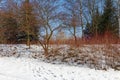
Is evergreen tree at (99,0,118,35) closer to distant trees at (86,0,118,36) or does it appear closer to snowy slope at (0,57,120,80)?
distant trees at (86,0,118,36)

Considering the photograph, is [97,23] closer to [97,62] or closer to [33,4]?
[33,4]

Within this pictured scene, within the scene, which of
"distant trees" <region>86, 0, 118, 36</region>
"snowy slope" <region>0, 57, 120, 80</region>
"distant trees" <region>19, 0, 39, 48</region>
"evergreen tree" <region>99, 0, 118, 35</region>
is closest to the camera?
"snowy slope" <region>0, 57, 120, 80</region>

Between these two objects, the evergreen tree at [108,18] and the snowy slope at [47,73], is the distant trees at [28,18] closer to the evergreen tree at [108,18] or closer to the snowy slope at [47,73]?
the snowy slope at [47,73]

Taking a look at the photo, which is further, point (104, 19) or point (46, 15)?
point (104, 19)

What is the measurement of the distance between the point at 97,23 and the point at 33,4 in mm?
16026

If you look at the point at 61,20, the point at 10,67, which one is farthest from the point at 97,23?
the point at 10,67

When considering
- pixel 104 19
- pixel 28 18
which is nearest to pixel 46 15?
pixel 28 18

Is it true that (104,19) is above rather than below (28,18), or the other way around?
above

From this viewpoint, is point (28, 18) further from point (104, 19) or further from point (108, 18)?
point (108, 18)

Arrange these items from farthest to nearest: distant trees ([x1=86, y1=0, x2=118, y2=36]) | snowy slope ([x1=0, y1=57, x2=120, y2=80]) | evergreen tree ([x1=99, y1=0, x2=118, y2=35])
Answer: evergreen tree ([x1=99, y1=0, x2=118, y2=35]) < distant trees ([x1=86, y1=0, x2=118, y2=36]) < snowy slope ([x1=0, y1=57, x2=120, y2=80])

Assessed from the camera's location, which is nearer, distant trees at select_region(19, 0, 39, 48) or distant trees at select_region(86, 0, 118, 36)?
distant trees at select_region(19, 0, 39, 48)

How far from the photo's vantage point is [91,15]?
106ft

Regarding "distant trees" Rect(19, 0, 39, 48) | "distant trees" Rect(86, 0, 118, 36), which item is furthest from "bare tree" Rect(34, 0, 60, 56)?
"distant trees" Rect(86, 0, 118, 36)

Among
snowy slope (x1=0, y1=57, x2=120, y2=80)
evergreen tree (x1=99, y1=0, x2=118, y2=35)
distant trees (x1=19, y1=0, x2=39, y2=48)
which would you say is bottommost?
snowy slope (x1=0, y1=57, x2=120, y2=80)
